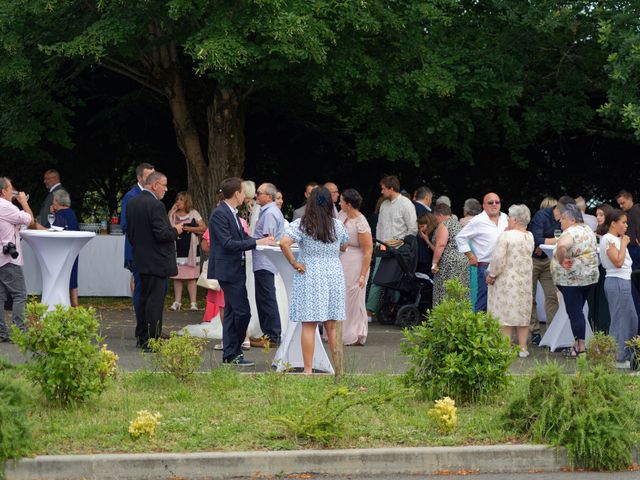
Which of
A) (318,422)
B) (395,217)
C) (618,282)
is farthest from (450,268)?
(318,422)

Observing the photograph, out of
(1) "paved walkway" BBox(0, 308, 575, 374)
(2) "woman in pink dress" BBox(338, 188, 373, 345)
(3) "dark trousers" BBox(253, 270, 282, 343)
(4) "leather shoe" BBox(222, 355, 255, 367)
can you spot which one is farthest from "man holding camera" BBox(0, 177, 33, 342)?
(2) "woman in pink dress" BBox(338, 188, 373, 345)

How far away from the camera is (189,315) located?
18.6 m

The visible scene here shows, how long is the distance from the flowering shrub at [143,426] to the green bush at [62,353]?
940 millimetres

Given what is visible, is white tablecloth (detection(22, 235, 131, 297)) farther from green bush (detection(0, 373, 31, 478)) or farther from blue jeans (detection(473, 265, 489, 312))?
green bush (detection(0, 373, 31, 478))

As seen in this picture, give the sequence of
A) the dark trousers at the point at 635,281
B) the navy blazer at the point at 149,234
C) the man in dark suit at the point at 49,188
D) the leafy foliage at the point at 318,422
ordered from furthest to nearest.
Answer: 1. the man in dark suit at the point at 49,188
2. the dark trousers at the point at 635,281
3. the navy blazer at the point at 149,234
4. the leafy foliage at the point at 318,422

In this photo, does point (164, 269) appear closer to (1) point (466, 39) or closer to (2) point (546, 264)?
(2) point (546, 264)

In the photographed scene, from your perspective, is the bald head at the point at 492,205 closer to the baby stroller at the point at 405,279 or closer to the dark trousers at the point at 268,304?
the baby stroller at the point at 405,279

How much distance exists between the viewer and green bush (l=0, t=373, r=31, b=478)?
25.3ft

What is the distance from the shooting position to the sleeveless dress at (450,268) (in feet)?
51.9

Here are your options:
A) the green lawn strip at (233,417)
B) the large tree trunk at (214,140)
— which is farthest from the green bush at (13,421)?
the large tree trunk at (214,140)

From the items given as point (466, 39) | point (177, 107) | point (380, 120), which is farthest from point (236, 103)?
point (466, 39)

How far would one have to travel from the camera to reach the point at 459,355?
965 centimetres

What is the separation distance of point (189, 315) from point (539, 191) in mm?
10280

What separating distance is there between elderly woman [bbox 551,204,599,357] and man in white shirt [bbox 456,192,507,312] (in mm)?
1269
